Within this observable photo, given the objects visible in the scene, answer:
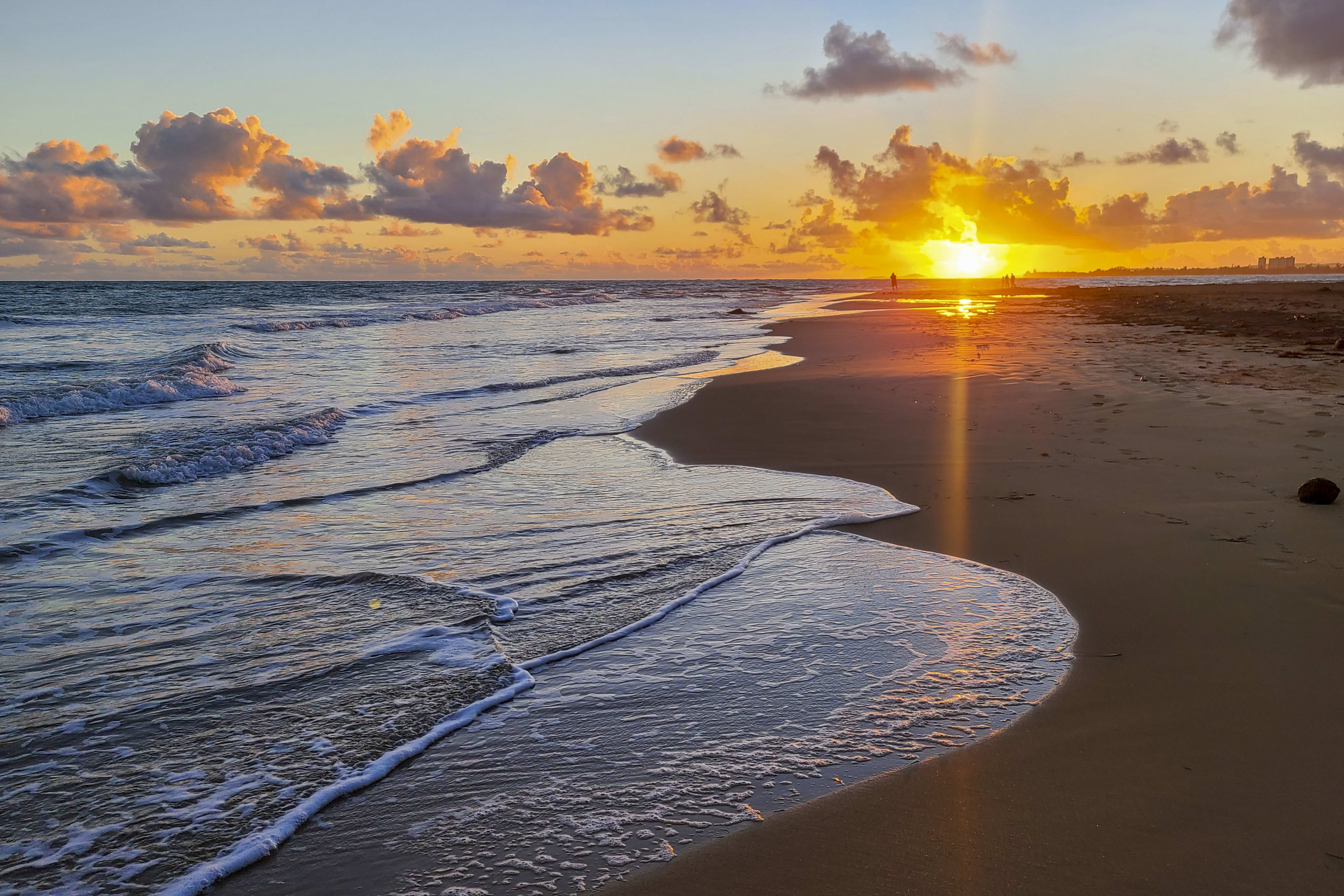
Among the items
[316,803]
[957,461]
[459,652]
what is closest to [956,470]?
[957,461]

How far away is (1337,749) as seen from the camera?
2.91 m

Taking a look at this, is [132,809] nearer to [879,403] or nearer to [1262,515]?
[1262,515]

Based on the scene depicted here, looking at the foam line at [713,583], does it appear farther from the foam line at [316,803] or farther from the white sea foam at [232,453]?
the white sea foam at [232,453]

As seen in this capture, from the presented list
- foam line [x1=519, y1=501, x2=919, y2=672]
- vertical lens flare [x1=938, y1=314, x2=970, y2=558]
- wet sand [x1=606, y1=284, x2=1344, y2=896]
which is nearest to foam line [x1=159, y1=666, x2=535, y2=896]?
foam line [x1=519, y1=501, x2=919, y2=672]

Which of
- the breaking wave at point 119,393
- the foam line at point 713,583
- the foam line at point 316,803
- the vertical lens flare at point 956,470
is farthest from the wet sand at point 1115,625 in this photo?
the breaking wave at point 119,393

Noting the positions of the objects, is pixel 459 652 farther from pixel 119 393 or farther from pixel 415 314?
pixel 415 314

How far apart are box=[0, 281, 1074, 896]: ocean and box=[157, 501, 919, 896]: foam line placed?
0.01m

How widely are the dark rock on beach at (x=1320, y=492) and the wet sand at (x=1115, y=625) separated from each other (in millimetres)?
85

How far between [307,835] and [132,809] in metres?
0.68

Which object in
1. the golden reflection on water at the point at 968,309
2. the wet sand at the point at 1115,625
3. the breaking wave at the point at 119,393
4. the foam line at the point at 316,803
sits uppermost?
the golden reflection on water at the point at 968,309

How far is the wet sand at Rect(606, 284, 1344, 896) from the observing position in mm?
2410

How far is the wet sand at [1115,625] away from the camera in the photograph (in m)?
2.41

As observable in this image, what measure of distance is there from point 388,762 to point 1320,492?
6.11 m

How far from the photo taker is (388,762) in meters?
3.02
